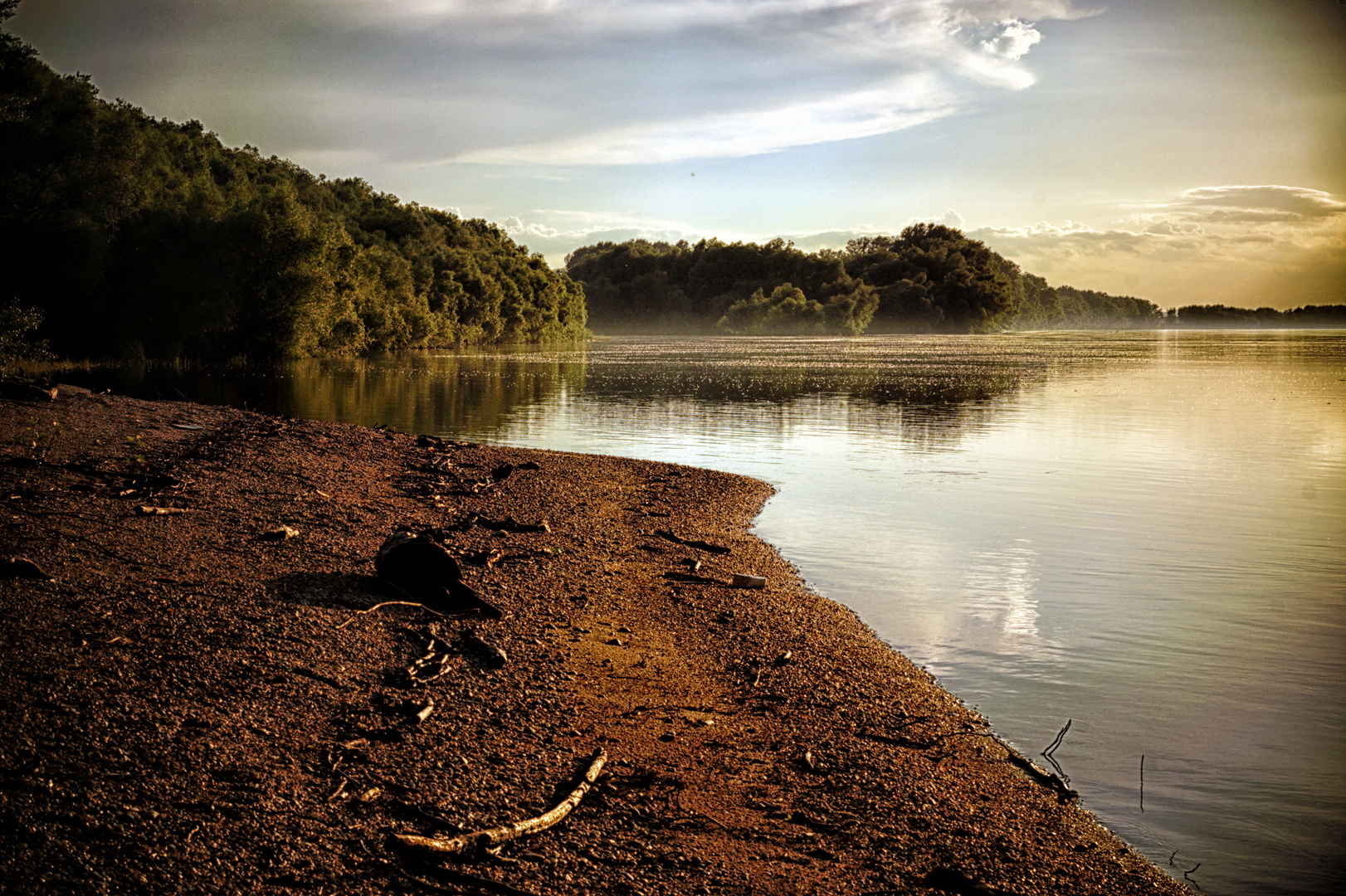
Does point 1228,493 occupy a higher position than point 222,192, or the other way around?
point 222,192

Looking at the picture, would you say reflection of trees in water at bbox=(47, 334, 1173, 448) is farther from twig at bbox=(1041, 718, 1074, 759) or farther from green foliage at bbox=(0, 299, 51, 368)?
twig at bbox=(1041, 718, 1074, 759)

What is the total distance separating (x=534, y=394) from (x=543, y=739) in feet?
131

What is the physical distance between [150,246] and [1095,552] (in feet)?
189

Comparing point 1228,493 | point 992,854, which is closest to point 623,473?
point 1228,493

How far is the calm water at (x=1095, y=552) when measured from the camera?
26.5 ft

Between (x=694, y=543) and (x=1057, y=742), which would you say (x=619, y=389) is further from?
(x=1057, y=742)

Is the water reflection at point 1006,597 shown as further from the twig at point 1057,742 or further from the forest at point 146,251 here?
the forest at point 146,251

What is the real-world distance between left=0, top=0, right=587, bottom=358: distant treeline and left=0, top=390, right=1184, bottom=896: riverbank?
2692 cm

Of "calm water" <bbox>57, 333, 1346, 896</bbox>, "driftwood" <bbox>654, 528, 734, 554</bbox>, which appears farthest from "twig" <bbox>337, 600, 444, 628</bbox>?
"driftwood" <bbox>654, 528, 734, 554</bbox>

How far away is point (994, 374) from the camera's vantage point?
69.4 metres

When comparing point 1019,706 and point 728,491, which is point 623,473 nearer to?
point 728,491

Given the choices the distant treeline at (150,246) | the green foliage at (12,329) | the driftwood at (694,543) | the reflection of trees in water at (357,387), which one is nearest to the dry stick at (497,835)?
the driftwood at (694,543)

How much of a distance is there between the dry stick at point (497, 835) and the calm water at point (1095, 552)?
13.8ft

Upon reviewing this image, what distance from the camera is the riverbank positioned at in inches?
225
